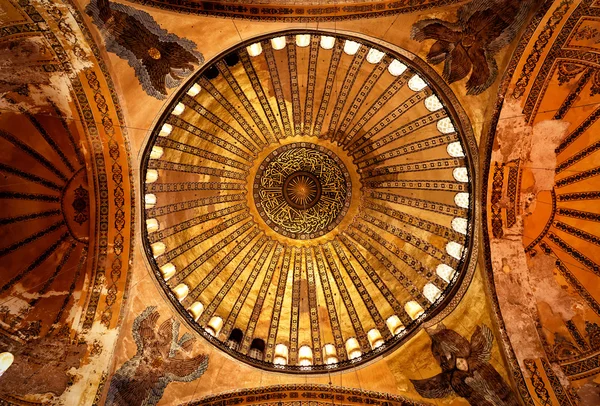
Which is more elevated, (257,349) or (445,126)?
(445,126)

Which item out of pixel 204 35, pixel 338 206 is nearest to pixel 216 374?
pixel 338 206

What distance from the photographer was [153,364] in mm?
9328

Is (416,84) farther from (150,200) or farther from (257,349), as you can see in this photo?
(257,349)

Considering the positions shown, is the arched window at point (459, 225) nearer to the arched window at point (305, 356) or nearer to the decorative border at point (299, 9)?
the arched window at point (305, 356)

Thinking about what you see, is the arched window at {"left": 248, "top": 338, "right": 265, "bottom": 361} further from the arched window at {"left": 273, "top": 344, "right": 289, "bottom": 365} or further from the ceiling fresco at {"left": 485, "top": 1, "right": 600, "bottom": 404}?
the ceiling fresco at {"left": 485, "top": 1, "right": 600, "bottom": 404}

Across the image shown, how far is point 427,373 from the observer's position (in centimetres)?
953

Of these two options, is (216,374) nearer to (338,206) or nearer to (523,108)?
(338,206)

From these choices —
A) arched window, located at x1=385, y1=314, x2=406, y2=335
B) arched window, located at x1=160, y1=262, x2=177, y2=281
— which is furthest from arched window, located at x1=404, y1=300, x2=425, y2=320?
arched window, located at x1=160, y1=262, x2=177, y2=281

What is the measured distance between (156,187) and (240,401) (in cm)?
564

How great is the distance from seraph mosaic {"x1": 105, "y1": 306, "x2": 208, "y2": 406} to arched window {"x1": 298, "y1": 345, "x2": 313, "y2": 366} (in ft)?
7.99

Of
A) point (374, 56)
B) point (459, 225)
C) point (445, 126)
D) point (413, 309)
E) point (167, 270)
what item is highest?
point (374, 56)

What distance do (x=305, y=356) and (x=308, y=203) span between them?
4.30m

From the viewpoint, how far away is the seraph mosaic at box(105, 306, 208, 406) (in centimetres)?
898

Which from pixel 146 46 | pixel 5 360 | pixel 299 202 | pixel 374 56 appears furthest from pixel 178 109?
pixel 5 360
